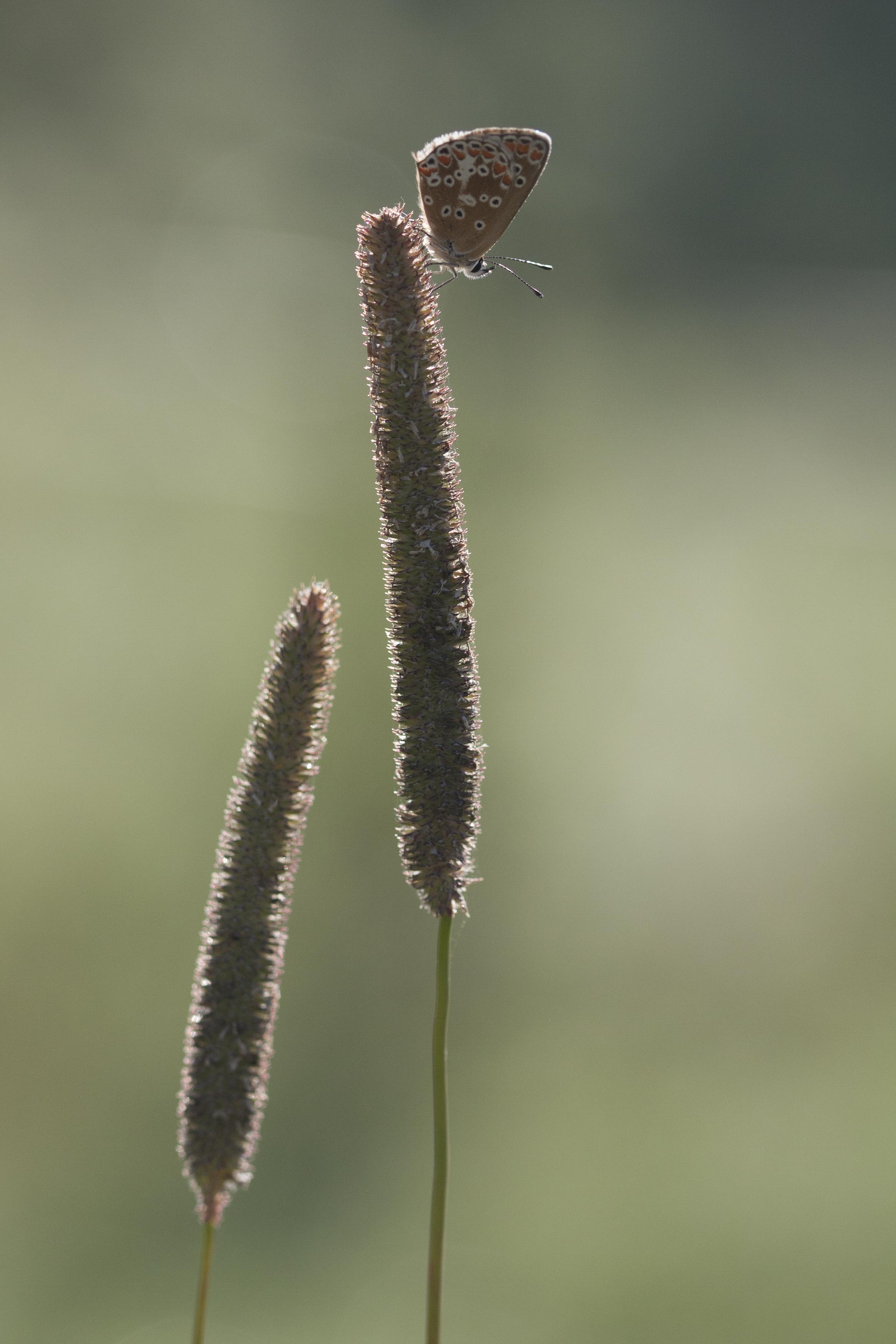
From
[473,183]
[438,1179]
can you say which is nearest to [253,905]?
[438,1179]

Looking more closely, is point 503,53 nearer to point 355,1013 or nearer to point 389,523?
point 355,1013

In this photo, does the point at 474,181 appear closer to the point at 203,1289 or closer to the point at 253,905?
the point at 253,905

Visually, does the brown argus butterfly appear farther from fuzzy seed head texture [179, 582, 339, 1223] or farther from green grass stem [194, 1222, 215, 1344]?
green grass stem [194, 1222, 215, 1344]

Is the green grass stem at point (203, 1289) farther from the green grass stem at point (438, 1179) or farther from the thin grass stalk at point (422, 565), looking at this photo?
the thin grass stalk at point (422, 565)

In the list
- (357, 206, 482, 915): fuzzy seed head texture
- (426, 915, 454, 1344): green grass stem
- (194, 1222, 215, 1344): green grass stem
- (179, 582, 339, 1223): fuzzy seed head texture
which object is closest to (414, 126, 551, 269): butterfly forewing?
(357, 206, 482, 915): fuzzy seed head texture

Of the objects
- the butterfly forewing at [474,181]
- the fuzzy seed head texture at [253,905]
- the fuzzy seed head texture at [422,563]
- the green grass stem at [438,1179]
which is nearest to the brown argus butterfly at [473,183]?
the butterfly forewing at [474,181]

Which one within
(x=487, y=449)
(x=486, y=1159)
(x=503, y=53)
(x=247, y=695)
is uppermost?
(x=503, y=53)

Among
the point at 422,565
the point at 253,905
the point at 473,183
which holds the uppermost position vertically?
the point at 473,183

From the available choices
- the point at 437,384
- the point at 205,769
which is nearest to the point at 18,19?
the point at 205,769
